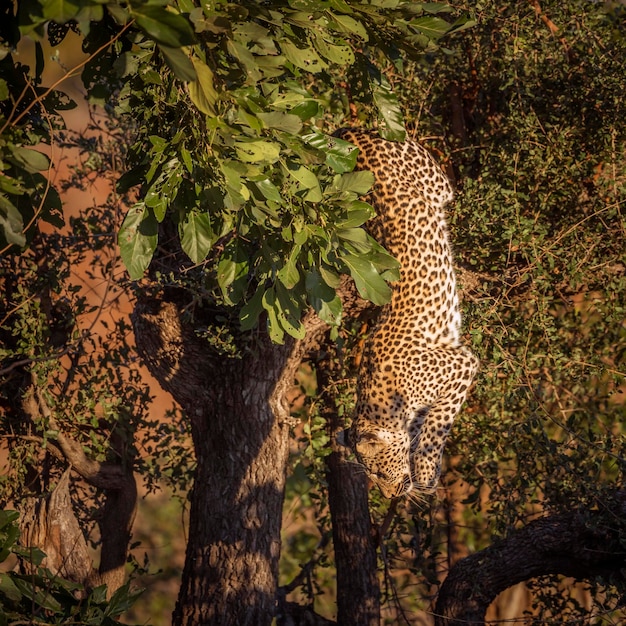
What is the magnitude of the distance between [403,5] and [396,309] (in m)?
2.39

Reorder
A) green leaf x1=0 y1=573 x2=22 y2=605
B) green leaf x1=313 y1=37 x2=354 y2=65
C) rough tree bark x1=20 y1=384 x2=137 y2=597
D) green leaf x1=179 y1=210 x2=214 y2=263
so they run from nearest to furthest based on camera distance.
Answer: green leaf x1=179 y1=210 x2=214 y2=263
green leaf x1=313 y1=37 x2=354 y2=65
green leaf x1=0 y1=573 x2=22 y2=605
rough tree bark x1=20 y1=384 x2=137 y2=597

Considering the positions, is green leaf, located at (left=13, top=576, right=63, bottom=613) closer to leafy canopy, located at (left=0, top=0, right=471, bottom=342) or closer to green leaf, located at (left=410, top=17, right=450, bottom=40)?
leafy canopy, located at (left=0, top=0, right=471, bottom=342)

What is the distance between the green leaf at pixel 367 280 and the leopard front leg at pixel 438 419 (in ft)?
7.22

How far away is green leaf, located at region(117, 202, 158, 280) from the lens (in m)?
3.30

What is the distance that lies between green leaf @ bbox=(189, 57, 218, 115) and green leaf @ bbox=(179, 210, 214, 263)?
25.2 inches

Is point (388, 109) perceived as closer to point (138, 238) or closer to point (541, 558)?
point (138, 238)

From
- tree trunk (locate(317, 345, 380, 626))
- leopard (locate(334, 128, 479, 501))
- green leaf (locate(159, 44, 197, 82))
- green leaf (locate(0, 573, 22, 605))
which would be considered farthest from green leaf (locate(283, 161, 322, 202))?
tree trunk (locate(317, 345, 380, 626))

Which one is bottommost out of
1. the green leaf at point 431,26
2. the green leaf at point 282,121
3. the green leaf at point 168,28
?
the green leaf at point 168,28

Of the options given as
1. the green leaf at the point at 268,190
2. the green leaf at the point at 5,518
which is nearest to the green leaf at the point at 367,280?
the green leaf at the point at 268,190

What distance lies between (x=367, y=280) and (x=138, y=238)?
87cm

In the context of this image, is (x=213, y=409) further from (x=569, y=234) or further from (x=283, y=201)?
(x=283, y=201)

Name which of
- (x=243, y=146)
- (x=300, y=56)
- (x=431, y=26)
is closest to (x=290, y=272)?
(x=243, y=146)

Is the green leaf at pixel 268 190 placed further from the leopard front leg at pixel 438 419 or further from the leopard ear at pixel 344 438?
→ the leopard ear at pixel 344 438

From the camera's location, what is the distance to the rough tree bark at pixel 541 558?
5.14 m
